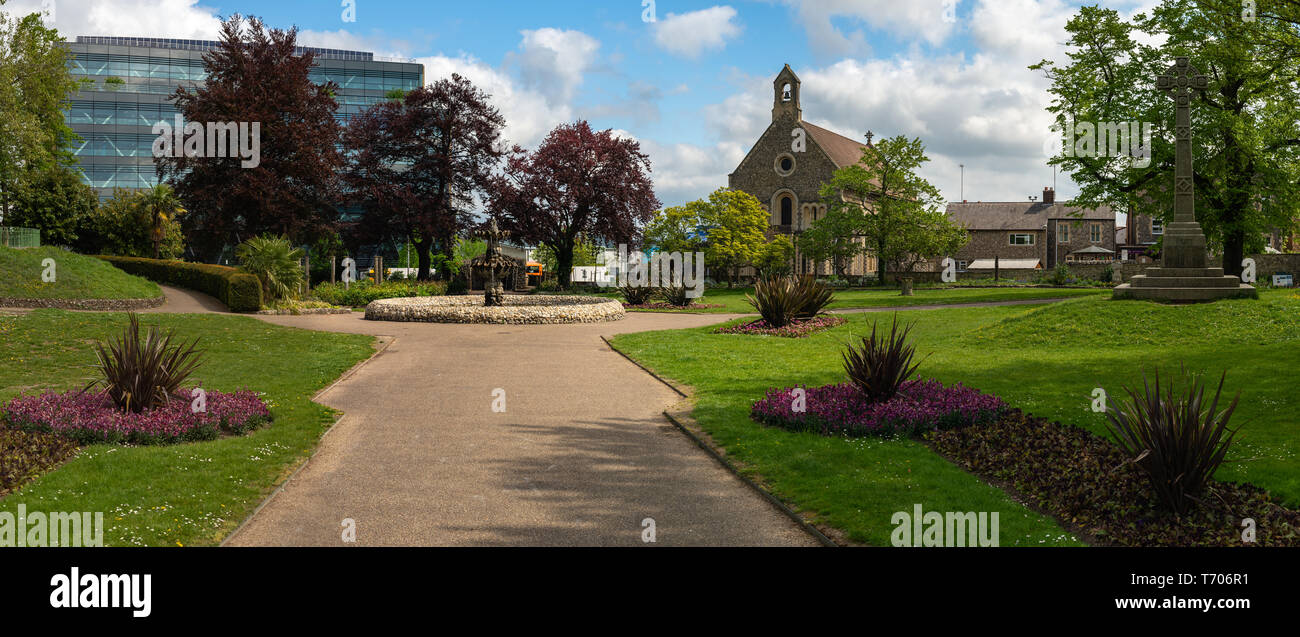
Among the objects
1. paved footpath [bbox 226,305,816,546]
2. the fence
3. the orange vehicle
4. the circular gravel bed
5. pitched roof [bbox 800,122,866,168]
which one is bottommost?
paved footpath [bbox 226,305,816,546]

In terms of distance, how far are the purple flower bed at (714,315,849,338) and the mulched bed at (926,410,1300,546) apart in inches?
481

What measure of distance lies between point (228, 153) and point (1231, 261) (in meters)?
44.2

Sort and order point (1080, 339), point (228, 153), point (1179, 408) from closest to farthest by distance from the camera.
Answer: point (1179, 408) → point (1080, 339) → point (228, 153)

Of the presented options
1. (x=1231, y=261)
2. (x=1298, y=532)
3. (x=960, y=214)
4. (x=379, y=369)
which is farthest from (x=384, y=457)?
(x=960, y=214)

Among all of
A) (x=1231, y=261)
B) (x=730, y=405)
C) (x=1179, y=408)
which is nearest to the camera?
(x=1179, y=408)

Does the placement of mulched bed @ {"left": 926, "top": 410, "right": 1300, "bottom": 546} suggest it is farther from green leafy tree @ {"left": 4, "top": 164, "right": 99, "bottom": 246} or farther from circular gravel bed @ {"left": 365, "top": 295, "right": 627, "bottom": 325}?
green leafy tree @ {"left": 4, "top": 164, "right": 99, "bottom": 246}

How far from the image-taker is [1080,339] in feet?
58.7

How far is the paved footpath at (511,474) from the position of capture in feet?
20.9

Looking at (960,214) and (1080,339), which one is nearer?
(1080,339)

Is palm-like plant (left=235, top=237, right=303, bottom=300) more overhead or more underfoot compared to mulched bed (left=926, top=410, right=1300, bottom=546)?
more overhead

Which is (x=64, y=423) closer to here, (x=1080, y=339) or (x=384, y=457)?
(x=384, y=457)

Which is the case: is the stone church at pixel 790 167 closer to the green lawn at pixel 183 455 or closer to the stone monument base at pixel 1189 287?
the stone monument base at pixel 1189 287

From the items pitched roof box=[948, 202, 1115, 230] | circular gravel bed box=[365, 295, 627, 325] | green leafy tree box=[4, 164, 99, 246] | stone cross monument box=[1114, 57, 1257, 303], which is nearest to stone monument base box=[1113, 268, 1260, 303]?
stone cross monument box=[1114, 57, 1257, 303]

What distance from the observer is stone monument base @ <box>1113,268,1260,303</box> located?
1980 cm
